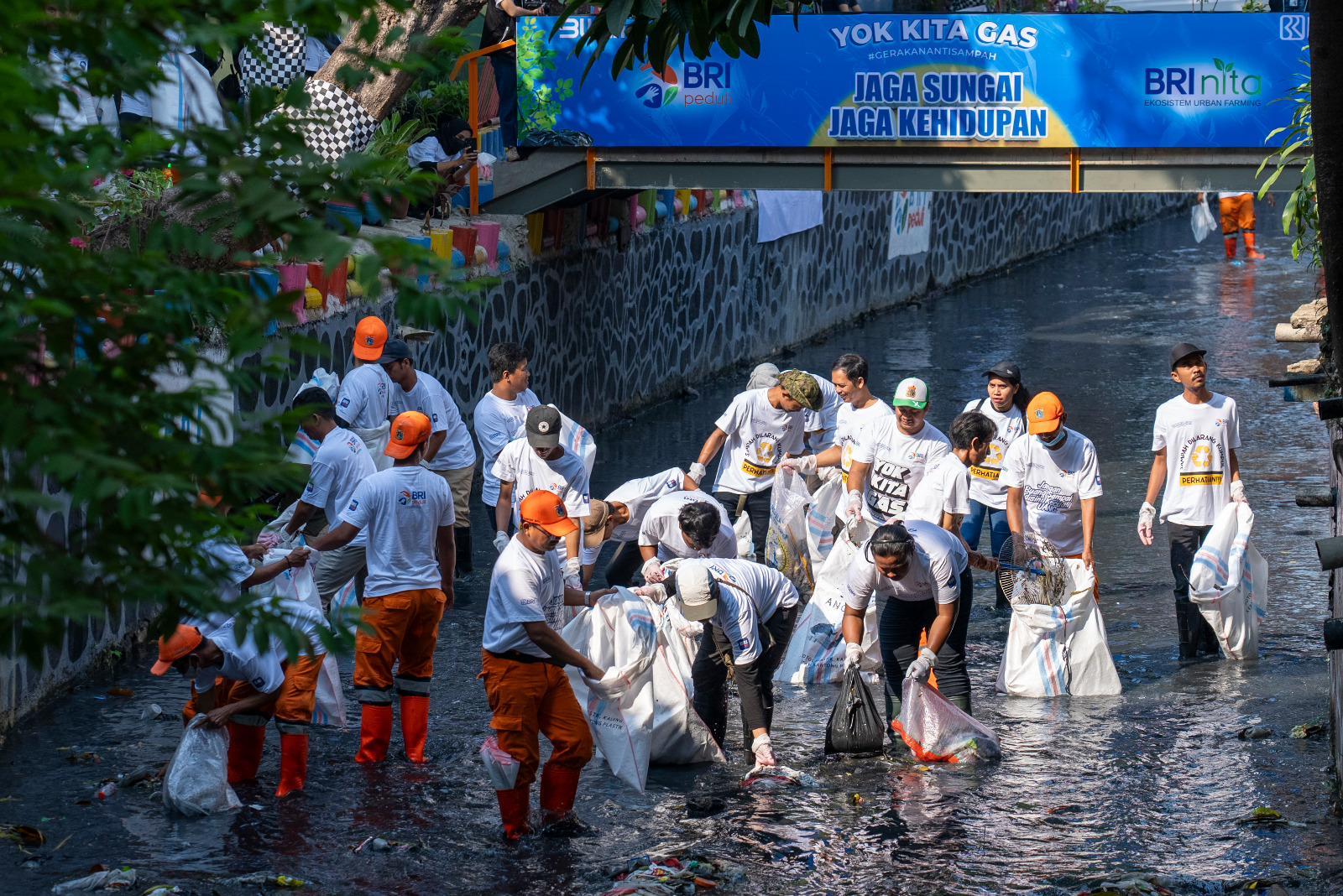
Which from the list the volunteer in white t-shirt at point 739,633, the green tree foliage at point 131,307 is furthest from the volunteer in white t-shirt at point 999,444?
the green tree foliage at point 131,307

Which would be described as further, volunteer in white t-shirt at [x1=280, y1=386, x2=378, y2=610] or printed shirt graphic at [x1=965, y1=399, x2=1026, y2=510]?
printed shirt graphic at [x1=965, y1=399, x2=1026, y2=510]

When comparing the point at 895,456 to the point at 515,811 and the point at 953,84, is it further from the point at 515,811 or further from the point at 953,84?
the point at 953,84

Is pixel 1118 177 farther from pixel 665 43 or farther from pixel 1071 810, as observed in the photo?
pixel 665 43

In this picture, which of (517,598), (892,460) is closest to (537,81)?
(892,460)

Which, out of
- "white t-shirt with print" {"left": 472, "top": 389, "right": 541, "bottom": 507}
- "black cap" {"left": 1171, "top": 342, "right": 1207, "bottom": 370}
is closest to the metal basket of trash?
"black cap" {"left": 1171, "top": 342, "right": 1207, "bottom": 370}

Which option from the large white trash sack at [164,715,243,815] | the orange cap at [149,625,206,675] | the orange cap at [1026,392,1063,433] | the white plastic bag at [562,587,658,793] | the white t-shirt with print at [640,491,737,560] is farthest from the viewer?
the orange cap at [1026,392,1063,433]

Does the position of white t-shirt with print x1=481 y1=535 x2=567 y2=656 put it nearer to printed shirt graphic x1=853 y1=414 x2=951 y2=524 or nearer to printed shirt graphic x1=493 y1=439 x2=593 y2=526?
printed shirt graphic x1=493 y1=439 x2=593 y2=526

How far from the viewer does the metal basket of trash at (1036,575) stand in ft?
26.7

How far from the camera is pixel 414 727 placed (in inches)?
285

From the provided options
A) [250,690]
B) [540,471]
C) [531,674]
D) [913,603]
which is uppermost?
Result: [540,471]

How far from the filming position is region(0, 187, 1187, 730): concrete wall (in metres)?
10.5

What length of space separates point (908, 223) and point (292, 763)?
17.4 meters

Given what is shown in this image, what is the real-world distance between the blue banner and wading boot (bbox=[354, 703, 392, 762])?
705cm

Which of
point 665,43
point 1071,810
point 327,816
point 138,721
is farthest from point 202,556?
point 138,721
